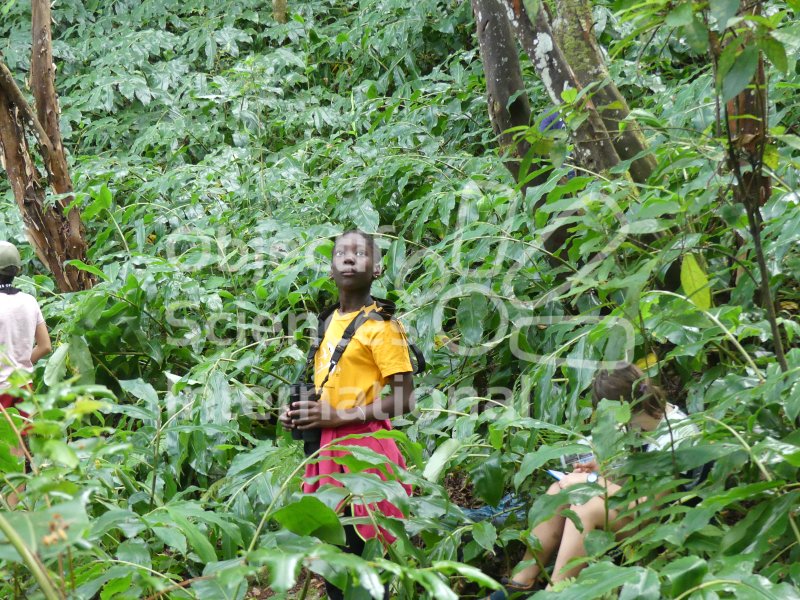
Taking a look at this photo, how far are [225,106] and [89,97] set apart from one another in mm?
1578

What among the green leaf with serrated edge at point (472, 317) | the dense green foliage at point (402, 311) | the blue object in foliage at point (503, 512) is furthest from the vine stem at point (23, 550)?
the green leaf with serrated edge at point (472, 317)

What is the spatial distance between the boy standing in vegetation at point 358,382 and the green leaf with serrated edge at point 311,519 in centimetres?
88

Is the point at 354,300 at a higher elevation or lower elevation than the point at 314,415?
higher

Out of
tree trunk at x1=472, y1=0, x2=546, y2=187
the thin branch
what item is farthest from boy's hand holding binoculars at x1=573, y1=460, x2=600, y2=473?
the thin branch

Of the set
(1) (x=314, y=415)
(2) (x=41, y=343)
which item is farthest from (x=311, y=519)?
(2) (x=41, y=343)

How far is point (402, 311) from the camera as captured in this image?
4.28m

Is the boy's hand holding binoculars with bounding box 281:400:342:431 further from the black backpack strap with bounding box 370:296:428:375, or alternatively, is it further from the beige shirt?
the beige shirt

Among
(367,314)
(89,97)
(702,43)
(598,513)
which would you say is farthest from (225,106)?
(702,43)

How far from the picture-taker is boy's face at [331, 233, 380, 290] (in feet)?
9.98

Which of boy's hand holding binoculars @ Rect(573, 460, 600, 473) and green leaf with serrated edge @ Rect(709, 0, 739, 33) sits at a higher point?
green leaf with serrated edge @ Rect(709, 0, 739, 33)

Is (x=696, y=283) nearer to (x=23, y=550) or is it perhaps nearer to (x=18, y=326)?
(x=23, y=550)

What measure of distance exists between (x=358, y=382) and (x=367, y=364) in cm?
7

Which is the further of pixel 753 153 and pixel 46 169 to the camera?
pixel 46 169

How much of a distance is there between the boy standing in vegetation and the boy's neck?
0.08 feet
